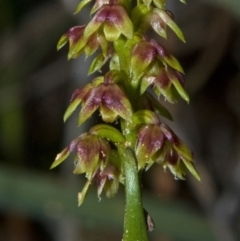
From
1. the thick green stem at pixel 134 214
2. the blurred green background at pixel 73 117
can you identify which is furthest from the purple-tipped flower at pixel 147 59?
the blurred green background at pixel 73 117

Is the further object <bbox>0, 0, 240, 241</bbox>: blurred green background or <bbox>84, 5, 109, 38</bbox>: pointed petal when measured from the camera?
<bbox>0, 0, 240, 241</bbox>: blurred green background

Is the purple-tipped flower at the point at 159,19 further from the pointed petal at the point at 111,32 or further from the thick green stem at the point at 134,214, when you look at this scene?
the thick green stem at the point at 134,214

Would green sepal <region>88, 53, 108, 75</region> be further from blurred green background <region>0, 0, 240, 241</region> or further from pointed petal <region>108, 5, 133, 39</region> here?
blurred green background <region>0, 0, 240, 241</region>

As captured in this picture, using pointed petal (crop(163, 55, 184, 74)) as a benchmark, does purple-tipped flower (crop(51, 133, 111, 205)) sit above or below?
below

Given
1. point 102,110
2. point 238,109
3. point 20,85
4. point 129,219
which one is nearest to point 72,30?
point 102,110

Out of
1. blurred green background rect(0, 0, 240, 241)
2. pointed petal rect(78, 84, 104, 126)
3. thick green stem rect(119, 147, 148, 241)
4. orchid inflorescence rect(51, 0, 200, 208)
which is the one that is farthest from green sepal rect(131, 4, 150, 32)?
blurred green background rect(0, 0, 240, 241)

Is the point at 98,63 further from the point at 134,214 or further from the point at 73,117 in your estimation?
the point at 73,117
